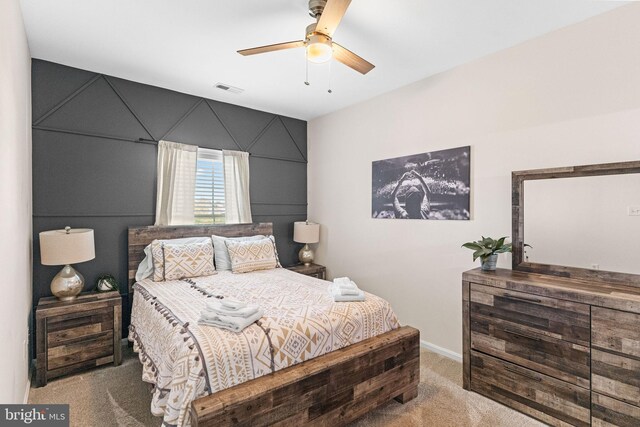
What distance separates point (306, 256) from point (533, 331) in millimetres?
2966

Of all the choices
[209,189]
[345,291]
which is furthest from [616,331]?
[209,189]

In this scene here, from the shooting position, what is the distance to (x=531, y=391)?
218 cm

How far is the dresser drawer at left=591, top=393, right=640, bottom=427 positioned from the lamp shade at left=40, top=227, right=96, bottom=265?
3889mm

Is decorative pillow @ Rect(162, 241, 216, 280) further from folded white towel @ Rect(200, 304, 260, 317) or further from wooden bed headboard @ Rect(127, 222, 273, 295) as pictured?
folded white towel @ Rect(200, 304, 260, 317)

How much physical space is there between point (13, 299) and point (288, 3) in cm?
248

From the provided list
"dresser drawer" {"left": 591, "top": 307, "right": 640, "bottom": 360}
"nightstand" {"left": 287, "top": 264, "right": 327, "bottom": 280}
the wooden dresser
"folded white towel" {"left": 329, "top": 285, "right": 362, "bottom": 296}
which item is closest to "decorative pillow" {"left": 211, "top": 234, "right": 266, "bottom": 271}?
"nightstand" {"left": 287, "top": 264, "right": 327, "bottom": 280}

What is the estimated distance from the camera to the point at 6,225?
1612 millimetres

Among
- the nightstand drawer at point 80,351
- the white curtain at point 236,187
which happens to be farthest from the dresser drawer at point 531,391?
the nightstand drawer at point 80,351

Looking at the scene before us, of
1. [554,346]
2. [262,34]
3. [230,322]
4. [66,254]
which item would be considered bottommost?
[554,346]

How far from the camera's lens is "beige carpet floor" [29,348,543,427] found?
2152mm

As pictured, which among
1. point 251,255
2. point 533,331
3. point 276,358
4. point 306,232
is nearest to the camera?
point 276,358

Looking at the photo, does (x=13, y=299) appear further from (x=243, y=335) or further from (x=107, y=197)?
(x=107, y=197)

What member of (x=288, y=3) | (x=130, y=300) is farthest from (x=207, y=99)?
(x=130, y=300)

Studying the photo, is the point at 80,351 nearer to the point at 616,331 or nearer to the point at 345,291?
the point at 345,291
